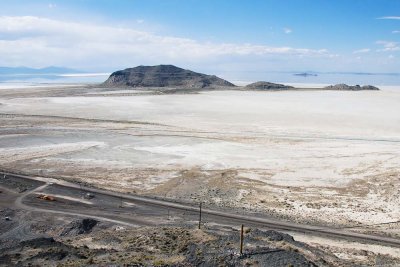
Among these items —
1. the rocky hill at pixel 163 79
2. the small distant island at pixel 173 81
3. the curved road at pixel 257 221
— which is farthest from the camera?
the rocky hill at pixel 163 79

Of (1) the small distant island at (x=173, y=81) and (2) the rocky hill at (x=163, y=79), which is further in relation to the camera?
(2) the rocky hill at (x=163, y=79)

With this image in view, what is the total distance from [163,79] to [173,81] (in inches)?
165

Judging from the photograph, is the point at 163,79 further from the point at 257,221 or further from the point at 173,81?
the point at 257,221

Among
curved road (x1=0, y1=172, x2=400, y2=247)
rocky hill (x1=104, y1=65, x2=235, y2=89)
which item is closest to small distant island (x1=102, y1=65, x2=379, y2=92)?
rocky hill (x1=104, y1=65, x2=235, y2=89)

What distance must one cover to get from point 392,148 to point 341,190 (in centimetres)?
1586

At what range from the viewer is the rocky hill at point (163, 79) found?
135875 millimetres

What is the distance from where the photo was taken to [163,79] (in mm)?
143250

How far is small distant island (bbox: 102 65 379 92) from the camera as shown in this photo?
4996 inches

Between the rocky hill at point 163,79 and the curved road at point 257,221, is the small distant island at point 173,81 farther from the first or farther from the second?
the curved road at point 257,221

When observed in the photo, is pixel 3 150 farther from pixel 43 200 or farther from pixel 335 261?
pixel 335 261

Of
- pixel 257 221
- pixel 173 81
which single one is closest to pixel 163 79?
pixel 173 81

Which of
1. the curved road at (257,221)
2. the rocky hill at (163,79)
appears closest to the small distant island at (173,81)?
the rocky hill at (163,79)

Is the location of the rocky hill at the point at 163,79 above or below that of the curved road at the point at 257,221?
above

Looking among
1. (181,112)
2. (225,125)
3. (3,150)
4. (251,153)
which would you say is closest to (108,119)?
(181,112)
